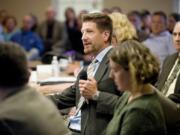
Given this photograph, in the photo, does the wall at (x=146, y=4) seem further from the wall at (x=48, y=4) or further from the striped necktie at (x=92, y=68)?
the striped necktie at (x=92, y=68)

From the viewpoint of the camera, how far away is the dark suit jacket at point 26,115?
5.22 ft

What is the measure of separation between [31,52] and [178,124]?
5.46 m

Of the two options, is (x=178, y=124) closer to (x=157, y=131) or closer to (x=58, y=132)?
(x=157, y=131)

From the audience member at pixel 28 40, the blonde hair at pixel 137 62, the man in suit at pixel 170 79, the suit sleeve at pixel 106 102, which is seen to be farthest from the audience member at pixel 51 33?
the blonde hair at pixel 137 62

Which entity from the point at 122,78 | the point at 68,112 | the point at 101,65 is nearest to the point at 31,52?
the point at 68,112

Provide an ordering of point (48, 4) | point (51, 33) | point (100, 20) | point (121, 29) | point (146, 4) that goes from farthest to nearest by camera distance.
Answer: point (48, 4) → point (146, 4) → point (51, 33) → point (121, 29) → point (100, 20)

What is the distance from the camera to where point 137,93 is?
1.96 meters

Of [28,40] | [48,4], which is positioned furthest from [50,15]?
[48,4]

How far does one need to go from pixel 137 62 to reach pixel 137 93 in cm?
14

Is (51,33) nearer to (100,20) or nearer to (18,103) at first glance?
(100,20)

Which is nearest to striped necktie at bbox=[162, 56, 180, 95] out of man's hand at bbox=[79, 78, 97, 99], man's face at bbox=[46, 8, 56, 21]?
man's hand at bbox=[79, 78, 97, 99]

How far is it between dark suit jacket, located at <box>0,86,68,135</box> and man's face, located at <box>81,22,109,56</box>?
3.20 ft

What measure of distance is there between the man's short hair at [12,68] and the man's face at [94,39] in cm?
103

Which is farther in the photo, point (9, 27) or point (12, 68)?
point (9, 27)
